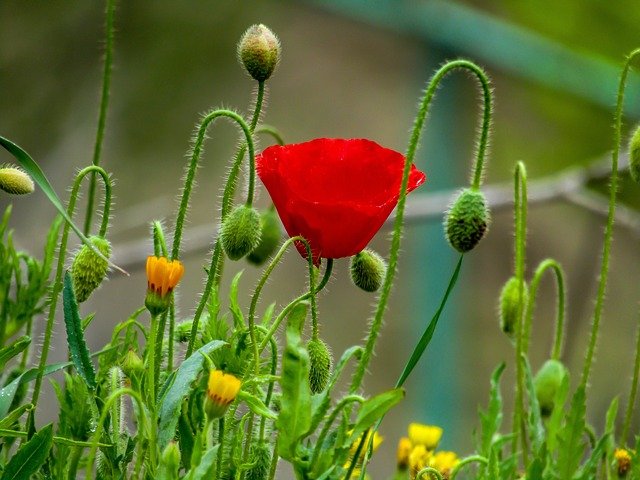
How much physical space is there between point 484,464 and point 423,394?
1.54 m

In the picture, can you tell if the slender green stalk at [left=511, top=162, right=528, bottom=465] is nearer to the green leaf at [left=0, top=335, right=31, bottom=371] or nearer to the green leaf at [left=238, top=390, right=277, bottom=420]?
the green leaf at [left=238, top=390, right=277, bottom=420]

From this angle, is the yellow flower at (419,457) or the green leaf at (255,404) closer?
the green leaf at (255,404)

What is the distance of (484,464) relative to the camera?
3.38 feet

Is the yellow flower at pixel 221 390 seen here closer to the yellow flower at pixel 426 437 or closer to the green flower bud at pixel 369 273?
the green flower bud at pixel 369 273

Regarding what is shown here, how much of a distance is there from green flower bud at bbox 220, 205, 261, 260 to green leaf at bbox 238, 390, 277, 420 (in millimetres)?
122

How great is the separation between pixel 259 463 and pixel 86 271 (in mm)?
193

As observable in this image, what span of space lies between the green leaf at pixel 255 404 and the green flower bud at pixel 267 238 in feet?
0.86

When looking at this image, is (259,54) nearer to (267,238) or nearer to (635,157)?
(267,238)

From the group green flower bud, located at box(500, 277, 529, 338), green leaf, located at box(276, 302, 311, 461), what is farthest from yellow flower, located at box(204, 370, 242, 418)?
green flower bud, located at box(500, 277, 529, 338)

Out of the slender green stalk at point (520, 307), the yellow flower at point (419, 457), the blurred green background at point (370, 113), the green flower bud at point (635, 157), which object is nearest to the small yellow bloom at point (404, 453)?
the yellow flower at point (419, 457)

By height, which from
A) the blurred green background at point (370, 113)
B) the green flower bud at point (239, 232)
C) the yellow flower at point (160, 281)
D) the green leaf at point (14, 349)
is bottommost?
the green leaf at point (14, 349)

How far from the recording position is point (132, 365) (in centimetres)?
93

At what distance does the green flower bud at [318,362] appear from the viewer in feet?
3.09

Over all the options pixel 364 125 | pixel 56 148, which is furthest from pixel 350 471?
pixel 364 125
